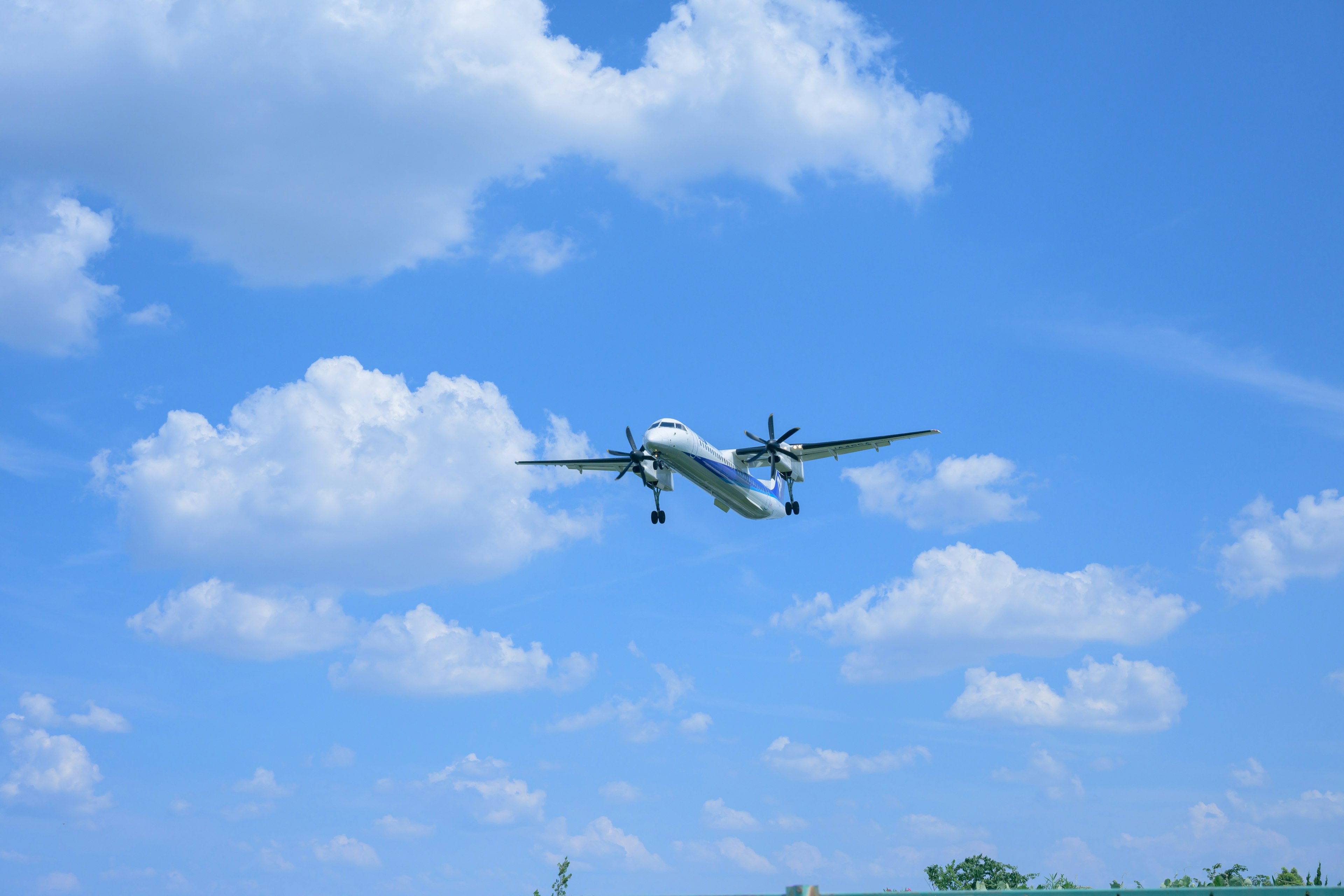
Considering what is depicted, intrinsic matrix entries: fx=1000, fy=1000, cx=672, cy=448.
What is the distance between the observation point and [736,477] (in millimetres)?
60750

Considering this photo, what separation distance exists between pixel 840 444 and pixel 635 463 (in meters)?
13.0

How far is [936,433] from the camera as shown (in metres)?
58.5

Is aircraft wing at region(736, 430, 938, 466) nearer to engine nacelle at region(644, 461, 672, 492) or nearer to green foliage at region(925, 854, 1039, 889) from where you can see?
engine nacelle at region(644, 461, 672, 492)

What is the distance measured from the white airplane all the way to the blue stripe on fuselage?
0.04 metres

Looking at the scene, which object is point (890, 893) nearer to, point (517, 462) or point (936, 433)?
point (936, 433)

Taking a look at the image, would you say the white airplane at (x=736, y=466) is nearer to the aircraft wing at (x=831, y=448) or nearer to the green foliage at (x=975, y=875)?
the aircraft wing at (x=831, y=448)

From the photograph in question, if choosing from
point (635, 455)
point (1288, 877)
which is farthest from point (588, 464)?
point (1288, 877)

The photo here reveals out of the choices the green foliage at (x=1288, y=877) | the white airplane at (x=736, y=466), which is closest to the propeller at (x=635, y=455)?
the white airplane at (x=736, y=466)

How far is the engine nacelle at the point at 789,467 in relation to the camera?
6300 centimetres

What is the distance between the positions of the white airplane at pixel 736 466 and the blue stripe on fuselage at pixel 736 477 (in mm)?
43

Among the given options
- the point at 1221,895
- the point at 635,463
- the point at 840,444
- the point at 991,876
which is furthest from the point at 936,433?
the point at 991,876

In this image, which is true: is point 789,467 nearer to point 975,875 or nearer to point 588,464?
point 588,464

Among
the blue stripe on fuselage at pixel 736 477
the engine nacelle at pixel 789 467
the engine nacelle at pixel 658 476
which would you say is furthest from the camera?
the engine nacelle at pixel 789 467

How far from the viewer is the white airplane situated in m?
57.4
